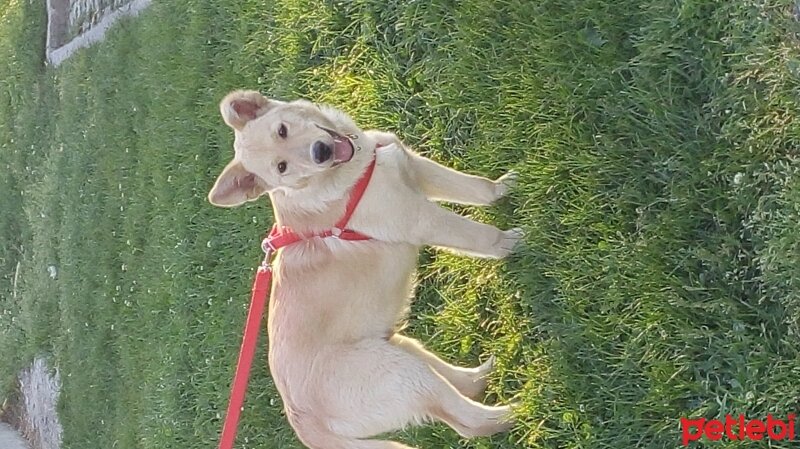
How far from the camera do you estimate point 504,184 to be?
12.3 feet

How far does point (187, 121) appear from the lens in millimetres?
6246

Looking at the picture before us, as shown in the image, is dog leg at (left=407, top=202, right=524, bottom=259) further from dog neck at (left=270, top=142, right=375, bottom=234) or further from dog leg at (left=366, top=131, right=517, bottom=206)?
dog neck at (left=270, top=142, right=375, bottom=234)

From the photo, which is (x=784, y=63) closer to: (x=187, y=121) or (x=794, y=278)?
(x=794, y=278)

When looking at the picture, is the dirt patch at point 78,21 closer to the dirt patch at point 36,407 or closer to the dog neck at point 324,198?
the dirt patch at point 36,407

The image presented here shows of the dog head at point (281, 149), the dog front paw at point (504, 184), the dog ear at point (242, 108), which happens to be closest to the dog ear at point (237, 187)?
the dog head at point (281, 149)

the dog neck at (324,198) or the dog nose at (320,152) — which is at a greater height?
the dog nose at (320,152)

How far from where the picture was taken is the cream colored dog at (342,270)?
3332 mm

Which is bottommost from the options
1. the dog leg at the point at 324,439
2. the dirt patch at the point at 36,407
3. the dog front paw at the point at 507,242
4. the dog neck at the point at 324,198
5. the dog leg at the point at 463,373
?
the dirt patch at the point at 36,407

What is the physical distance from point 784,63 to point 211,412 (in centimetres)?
424

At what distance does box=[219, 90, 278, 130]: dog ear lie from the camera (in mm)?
3545

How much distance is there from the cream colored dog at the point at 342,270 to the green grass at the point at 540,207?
0.39m
